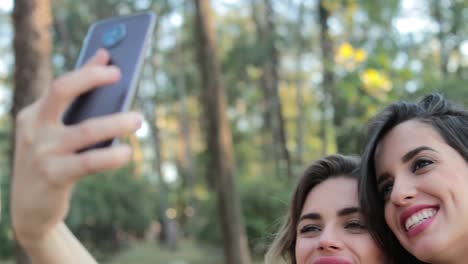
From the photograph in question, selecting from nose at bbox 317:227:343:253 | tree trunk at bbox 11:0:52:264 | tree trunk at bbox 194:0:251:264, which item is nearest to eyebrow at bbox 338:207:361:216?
nose at bbox 317:227:343:253

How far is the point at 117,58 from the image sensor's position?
3.51 ft

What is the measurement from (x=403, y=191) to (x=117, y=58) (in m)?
1.31

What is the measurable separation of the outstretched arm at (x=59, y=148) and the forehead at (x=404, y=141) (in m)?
1.44

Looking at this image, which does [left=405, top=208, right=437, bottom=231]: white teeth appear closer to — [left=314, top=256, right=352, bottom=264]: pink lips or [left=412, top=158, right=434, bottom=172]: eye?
[left=412, top=158, right=434, bottom=172]: eye

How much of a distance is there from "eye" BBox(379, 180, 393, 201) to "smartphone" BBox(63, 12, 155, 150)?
55.8 inches

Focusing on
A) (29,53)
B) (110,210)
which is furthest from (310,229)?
(110,210)

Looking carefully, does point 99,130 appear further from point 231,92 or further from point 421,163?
point 231,92

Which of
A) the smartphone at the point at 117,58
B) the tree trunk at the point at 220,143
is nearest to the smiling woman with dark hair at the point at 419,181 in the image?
the smartphone at the point at 117,58

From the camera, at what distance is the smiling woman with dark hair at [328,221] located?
7.13 ft

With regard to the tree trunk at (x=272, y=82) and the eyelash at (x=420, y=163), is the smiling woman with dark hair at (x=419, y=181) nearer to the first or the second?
the eyelash at (x=420, y=163)

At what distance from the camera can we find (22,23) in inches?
235

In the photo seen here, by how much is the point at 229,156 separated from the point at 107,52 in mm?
8047

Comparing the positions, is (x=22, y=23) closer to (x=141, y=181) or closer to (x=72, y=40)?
(x=141, y=181)

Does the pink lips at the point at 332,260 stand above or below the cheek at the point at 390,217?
below
